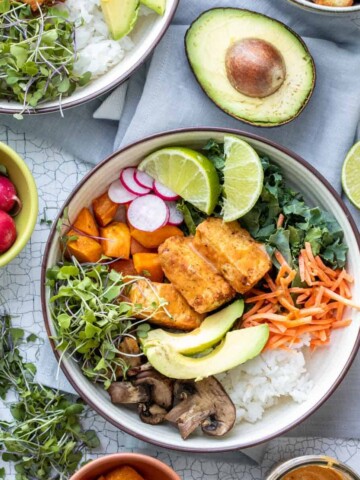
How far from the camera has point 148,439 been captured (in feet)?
8.37

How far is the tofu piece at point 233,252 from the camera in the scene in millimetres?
2561

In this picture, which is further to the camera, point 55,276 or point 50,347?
point 50,347

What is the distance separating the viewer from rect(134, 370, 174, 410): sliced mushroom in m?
2.58

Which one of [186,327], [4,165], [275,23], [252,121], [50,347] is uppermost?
[275,23]

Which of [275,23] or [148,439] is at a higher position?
[275,23]

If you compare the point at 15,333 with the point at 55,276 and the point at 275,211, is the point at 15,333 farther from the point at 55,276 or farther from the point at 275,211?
the point at 275,211

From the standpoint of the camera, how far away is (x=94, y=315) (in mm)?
2490

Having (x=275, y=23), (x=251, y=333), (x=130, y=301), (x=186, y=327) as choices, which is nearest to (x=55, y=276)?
(x=130, y=301)

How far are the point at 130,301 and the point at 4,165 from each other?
61cm

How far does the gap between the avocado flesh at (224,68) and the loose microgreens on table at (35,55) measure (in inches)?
15.6

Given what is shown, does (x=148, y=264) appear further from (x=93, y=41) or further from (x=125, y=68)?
(x=93, y=41)

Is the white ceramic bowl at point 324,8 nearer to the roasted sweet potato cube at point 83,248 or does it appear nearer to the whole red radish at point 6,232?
the roasted sweet potato cube at point 83,248

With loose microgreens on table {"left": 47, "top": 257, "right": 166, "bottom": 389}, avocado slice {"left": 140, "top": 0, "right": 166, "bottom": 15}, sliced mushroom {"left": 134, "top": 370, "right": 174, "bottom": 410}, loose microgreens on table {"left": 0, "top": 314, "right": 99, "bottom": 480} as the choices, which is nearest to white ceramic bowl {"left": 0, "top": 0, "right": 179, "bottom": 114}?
avocado slice {"left": 140, "top": 0, "right": 166, "bottom": 15}

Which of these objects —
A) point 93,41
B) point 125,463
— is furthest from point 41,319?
point 93,41
